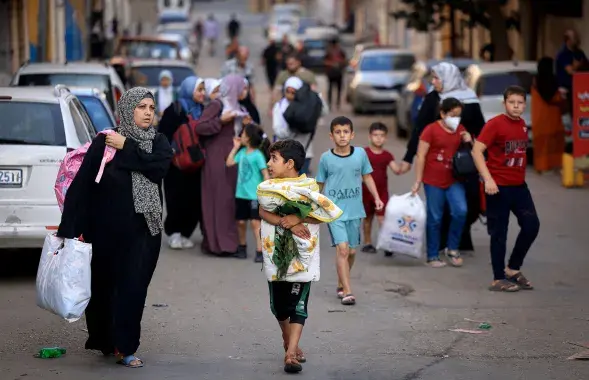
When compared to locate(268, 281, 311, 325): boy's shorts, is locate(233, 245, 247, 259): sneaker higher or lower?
lower

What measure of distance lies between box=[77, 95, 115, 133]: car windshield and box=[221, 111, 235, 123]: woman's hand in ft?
4.11

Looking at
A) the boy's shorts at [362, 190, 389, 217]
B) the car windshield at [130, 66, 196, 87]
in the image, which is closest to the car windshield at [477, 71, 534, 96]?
the car windshield at [130, 66, 196, 87]

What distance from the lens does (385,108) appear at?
3186 cm

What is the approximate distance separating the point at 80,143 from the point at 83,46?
28982 mm

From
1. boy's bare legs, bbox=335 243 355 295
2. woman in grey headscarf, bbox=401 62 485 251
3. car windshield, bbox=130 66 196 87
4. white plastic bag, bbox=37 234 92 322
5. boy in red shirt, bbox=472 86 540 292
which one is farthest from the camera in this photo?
car windshield, bbox=130 66 196 87

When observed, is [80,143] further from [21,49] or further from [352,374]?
[21,49]

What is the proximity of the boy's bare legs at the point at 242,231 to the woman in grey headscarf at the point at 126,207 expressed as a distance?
5.04 meters

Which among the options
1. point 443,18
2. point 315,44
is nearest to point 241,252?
point 443,18

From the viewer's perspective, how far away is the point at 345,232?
34.3 feet

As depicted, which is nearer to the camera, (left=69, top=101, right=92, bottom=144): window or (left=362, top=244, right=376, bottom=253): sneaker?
(left=69, top=101, right=92, bottom=144): window

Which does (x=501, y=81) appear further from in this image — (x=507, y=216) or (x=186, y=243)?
(x=507, y=216)

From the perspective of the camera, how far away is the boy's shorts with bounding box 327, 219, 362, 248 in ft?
34.1

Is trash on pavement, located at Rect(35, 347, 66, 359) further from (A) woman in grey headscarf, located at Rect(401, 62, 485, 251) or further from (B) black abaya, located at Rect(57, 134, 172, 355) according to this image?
(A) woman in grey headscarf, located at Rect(401, 62, 485, 251)

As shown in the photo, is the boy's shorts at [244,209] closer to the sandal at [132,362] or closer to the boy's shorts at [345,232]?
the boy's shorts at [345,232]
